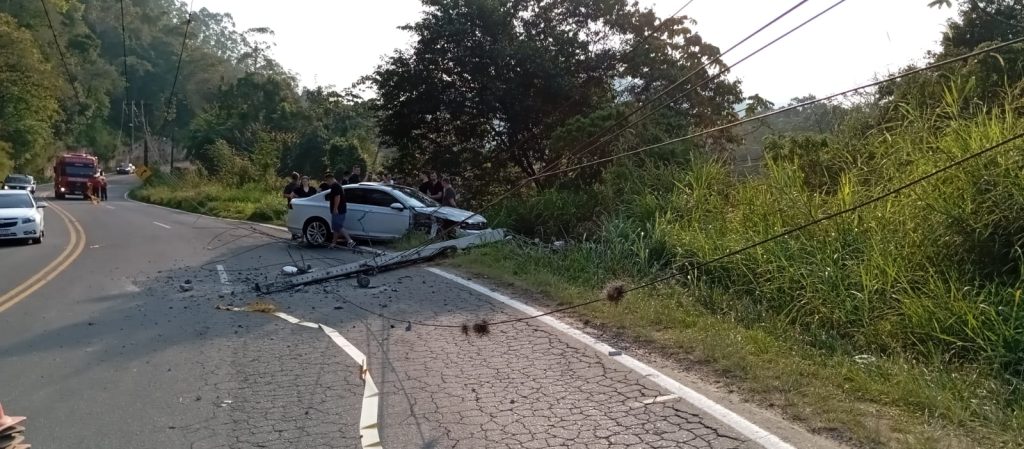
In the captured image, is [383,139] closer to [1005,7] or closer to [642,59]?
[642,59]

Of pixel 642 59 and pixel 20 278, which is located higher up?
pixel 642 59

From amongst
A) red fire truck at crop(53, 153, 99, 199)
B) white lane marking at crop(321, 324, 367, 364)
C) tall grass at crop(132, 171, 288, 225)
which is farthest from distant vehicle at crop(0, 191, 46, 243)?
red fire truck at crop(53, 153, 99, 199)

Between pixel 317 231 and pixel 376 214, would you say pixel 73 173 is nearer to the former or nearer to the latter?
pixel 317 231

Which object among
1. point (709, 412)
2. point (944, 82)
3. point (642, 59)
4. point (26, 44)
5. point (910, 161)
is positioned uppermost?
point (26, 44)

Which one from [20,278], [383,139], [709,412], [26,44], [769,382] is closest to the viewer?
[709,412]

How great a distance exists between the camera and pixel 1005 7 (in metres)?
18.1

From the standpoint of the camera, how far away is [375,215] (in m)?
15.9

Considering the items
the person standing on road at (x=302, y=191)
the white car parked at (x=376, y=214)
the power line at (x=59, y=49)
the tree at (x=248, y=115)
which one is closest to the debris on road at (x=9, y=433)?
the white car parked at (x=376, y=214)

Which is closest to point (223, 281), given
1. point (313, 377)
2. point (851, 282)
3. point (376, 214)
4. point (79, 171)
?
point (376, 214)

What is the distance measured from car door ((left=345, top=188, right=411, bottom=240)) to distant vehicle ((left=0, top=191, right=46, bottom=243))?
311 inches

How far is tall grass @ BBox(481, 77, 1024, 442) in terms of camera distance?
19.6 feet

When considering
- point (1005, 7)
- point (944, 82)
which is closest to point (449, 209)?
point (944, 82)

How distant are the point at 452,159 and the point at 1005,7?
45.1 feet

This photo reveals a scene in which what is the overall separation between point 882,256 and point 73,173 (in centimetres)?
5154
